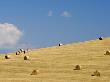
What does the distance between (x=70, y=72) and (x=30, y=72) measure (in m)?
4.79

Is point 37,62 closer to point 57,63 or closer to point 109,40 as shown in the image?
point 57,63

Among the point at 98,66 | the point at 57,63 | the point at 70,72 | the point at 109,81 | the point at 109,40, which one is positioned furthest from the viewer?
the point at 109,40

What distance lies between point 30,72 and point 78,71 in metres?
5.63

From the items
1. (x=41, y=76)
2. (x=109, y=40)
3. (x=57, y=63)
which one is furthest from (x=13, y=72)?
(x=109, y=40)

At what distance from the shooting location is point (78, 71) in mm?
45094

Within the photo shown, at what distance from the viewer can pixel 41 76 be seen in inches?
1639

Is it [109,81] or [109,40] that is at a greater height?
[109,40]

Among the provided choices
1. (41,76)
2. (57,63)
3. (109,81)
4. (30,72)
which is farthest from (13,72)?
(109,81)

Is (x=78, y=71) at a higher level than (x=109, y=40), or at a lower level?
lower

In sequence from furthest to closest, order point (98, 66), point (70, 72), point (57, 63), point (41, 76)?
point (57, 63), point (98, 66), point (70, 72), point (41, 76)

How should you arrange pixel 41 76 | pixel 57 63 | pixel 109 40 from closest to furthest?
pixel 41 76, pixel 57 63, pixel 109 40

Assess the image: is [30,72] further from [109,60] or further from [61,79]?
[109,60]

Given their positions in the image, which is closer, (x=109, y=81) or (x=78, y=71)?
(x=109, y=81)

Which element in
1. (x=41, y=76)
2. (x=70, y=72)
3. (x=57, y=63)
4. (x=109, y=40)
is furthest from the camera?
(x=109, y=40)
